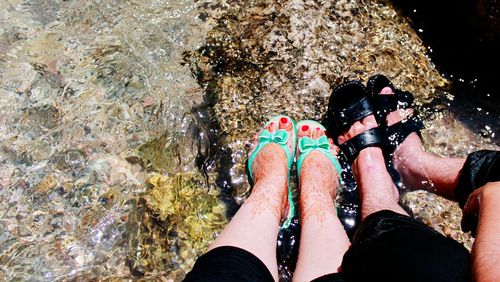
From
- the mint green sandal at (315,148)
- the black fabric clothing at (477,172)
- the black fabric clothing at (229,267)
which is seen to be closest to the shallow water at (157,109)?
the mint green sandal at (315,148)

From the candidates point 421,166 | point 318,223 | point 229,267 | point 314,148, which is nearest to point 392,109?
point 421,166

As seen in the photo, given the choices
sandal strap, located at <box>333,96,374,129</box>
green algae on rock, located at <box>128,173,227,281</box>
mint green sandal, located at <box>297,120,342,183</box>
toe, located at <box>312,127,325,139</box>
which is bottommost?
green algae on rock, located at <box>128,173,227,281</box>

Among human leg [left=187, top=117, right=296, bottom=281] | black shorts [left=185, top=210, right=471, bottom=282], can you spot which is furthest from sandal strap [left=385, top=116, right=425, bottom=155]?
black shorts [left=185, top=210, right=471, bottom=282]

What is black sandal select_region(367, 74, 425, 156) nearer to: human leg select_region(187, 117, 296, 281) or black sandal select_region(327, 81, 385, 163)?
black sandal select_region(327, 81, 385, 163)

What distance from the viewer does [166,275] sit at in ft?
7.47

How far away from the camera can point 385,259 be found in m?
1.51

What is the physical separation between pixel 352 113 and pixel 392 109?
0.86 ft

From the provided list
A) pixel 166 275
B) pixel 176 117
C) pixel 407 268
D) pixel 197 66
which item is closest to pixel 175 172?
pixel 176 117

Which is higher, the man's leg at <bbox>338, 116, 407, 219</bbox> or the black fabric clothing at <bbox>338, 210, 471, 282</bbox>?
the black fabric clothing at <bbox>338, 210, 471, 282</bbox>

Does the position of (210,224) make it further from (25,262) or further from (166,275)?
(25,262)

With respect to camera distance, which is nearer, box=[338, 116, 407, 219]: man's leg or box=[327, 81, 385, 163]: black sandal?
box=[338, 116, 407, 219]: man's leg

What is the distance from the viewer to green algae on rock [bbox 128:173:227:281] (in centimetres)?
232

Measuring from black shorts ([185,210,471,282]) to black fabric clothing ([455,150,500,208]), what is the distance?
407mm

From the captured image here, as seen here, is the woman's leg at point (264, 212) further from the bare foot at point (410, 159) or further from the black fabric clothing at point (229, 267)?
the bare foot at point (410, 159)
